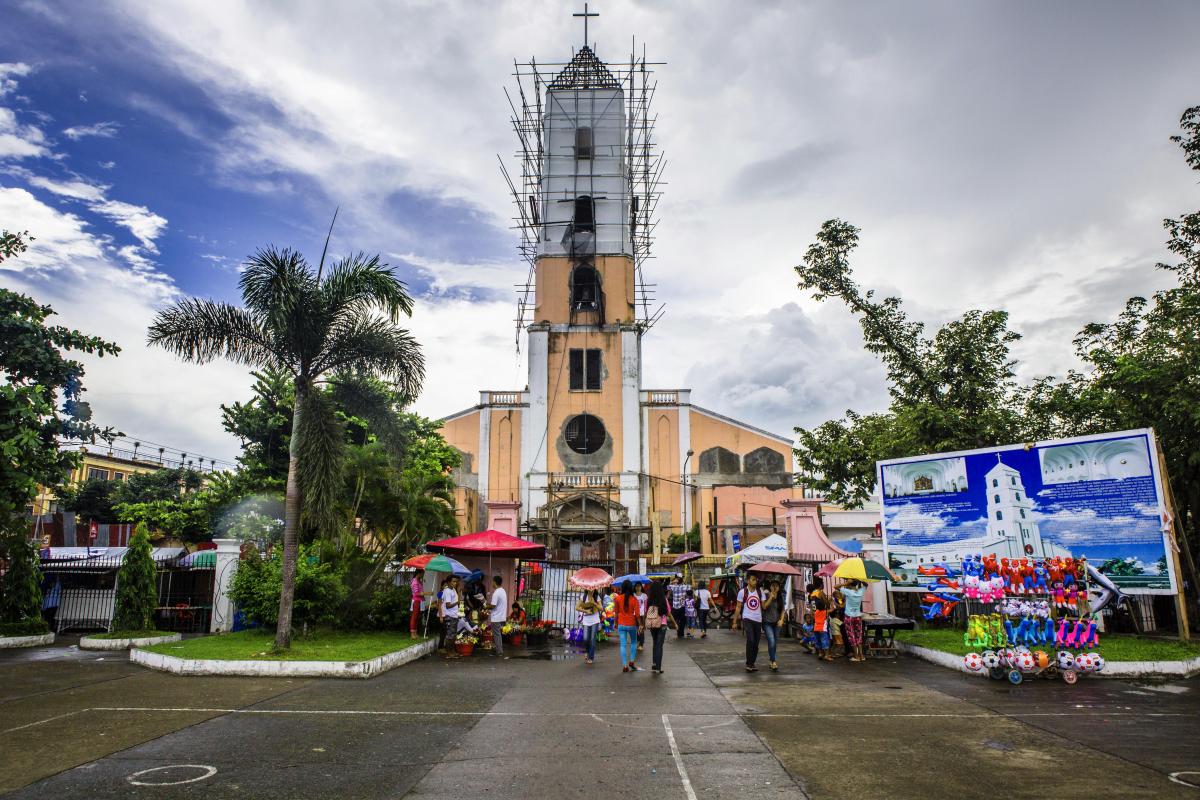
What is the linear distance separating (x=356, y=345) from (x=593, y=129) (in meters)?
23.4

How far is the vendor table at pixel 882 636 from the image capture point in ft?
42.7

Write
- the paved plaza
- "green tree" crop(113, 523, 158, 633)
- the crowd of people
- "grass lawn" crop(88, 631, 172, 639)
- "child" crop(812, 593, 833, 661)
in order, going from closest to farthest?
the paved plaza
the crowd of people
"child" crop(812, 593, 833, 661)
"grass lawn" crop(88, 631, 172, 639)
"green tree" crop(113, 523, 158, 633)

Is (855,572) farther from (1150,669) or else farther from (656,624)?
(1150,669)

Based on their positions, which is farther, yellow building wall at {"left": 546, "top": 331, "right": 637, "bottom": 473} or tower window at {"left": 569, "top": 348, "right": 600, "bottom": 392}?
tower window at {"left": 569, "top": 348, "right": 600, "bottom": 392}

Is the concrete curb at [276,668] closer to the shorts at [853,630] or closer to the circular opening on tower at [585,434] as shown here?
the shorts at [853,630]

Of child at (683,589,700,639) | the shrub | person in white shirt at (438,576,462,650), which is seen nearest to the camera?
person in white shirt at (438,576,462,650)

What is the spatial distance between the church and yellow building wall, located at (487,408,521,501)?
0.05 metres

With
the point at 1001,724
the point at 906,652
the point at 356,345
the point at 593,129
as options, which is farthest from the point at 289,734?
the point at 593,129

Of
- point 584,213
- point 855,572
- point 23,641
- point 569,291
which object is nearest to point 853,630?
point 855,572

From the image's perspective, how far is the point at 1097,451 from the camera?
13.3 meters

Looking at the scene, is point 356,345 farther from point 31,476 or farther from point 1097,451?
point 1097,451

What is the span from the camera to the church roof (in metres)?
34.7

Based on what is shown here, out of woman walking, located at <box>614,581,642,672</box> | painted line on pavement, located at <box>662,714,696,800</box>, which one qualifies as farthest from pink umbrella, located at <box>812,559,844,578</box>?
painted line on pavement, located at <box>662,714,696,800</box>

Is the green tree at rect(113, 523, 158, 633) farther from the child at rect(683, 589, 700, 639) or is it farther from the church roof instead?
the church roof
